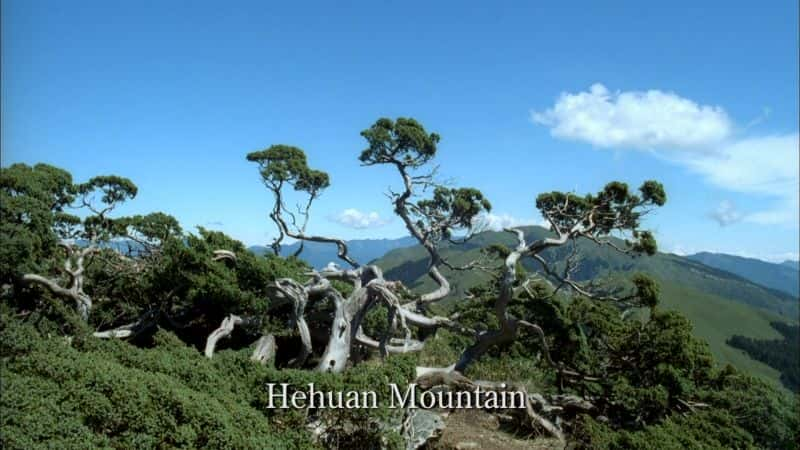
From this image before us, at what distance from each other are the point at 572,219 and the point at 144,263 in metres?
15.0

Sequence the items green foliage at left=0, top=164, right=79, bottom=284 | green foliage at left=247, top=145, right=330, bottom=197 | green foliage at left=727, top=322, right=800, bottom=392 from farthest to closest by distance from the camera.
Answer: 1. green foliage at left=727, top=322, right=800, bottom=392
2. green foliage at left=247, top=145, right=330, bottom=197
3. green foliage at left=0, top=164, right=79, bottom=284

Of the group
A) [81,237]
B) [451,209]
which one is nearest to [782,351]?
[451,209]

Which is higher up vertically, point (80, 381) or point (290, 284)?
point (290, 284)

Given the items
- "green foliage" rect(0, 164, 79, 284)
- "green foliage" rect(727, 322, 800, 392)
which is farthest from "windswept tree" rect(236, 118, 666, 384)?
"green foliage" rect(727, 322, 800, 392)

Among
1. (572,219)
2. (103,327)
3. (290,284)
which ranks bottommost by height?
(103,327)

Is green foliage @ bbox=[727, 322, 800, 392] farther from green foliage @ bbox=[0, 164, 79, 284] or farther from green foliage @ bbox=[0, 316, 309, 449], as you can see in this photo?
green foliage @ bbox=[0, 164, 79, 284]

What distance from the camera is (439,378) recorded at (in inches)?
491

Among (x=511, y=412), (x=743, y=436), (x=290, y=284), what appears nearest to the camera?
(x=743, y=436)

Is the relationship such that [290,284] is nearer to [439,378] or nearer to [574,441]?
[439,378]

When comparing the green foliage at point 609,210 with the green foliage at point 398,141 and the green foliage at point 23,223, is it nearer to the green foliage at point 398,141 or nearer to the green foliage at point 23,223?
the green foliage at point 398,141

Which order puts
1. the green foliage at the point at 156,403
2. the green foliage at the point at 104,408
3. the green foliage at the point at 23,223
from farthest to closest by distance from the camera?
the green foliage at the point at 23,223, the green foliage at the point at 156,403, the green foliage at the point at 104,408

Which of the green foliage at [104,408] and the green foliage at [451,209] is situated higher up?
the green foliage at [451,209]

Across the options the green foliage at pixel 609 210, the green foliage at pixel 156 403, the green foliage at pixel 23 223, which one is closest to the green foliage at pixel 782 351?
the green foliage at pixel 609 210

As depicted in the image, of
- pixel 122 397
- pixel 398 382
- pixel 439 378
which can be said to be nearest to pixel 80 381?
pixel 122 397
